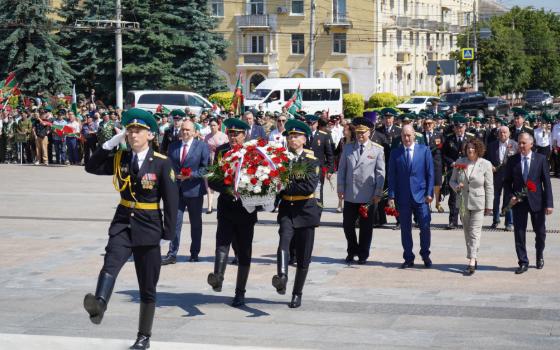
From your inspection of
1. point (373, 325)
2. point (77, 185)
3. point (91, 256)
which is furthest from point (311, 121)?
point (373, 325)

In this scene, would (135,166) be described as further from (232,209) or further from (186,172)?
(186,172)

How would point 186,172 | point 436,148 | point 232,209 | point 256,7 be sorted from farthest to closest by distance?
1. point 256,7
2. point 436,148
3. point 186,172
4. point 232,209

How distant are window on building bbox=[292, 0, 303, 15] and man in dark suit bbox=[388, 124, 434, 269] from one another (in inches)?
2687

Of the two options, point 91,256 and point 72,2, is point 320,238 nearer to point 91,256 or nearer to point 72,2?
point 91,256

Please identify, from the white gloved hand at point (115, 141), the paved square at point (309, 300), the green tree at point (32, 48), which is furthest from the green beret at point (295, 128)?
the green tree at point (32, 48)

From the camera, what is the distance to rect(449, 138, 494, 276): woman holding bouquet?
43.0 ft

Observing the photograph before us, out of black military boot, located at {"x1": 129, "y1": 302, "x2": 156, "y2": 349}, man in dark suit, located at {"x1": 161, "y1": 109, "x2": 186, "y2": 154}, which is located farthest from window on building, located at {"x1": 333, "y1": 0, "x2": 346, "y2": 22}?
black military boot, located at {"x1": 129, "y1": 302, "x2": 156, "y2": 349}

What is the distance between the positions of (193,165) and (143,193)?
5.04m

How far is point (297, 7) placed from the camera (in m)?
81.0

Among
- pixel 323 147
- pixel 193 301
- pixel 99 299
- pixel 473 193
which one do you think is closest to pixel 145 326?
pixel 99 299

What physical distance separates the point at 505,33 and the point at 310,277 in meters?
81.6

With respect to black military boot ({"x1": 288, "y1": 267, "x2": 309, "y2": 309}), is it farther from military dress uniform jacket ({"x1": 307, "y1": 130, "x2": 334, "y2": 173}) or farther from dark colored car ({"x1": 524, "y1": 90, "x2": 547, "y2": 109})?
dark colored car ({"x1": 524, "y1": 90, "x2": 547, "y2": 109})

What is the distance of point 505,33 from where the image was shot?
298 feet

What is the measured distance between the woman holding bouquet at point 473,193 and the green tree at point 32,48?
37484 millimetres
